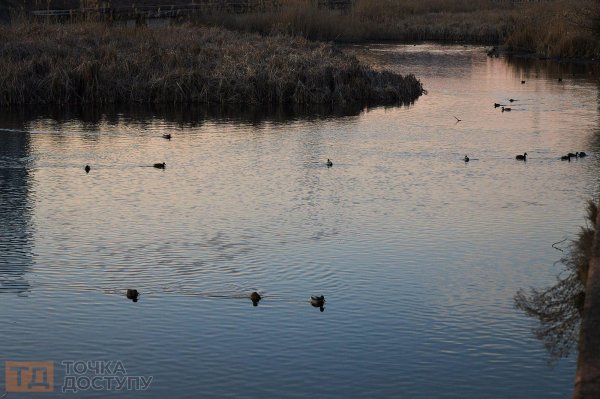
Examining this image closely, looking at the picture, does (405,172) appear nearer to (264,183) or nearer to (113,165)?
(264,183)

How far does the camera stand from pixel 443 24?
5797 cm

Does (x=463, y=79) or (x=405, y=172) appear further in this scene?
(x=463, y=79)

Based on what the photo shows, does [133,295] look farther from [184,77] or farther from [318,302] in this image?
[184,77]

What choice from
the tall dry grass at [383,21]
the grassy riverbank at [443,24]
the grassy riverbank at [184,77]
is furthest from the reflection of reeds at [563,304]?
the grassy riverbank at [443,24]

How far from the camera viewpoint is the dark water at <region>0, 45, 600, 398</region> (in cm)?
986

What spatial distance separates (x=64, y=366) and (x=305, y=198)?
25.7 feet

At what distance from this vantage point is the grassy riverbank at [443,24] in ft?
143

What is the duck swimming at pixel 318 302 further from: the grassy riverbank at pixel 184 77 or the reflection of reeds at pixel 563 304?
the grassy riverbank at pixel 184 77

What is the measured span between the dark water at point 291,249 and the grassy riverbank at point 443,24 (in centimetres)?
Answer: 1855

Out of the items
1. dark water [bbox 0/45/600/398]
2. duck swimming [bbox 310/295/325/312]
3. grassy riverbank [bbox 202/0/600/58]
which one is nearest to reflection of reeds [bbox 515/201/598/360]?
dark water [bbox 0/45/600/398]

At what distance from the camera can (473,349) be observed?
402 inches

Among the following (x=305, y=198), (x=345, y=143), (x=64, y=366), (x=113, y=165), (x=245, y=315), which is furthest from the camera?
(x=345, y=143)

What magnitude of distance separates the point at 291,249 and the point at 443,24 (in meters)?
45.9

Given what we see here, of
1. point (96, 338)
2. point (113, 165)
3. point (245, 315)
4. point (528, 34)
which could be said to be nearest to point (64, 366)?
point (96, 338)
